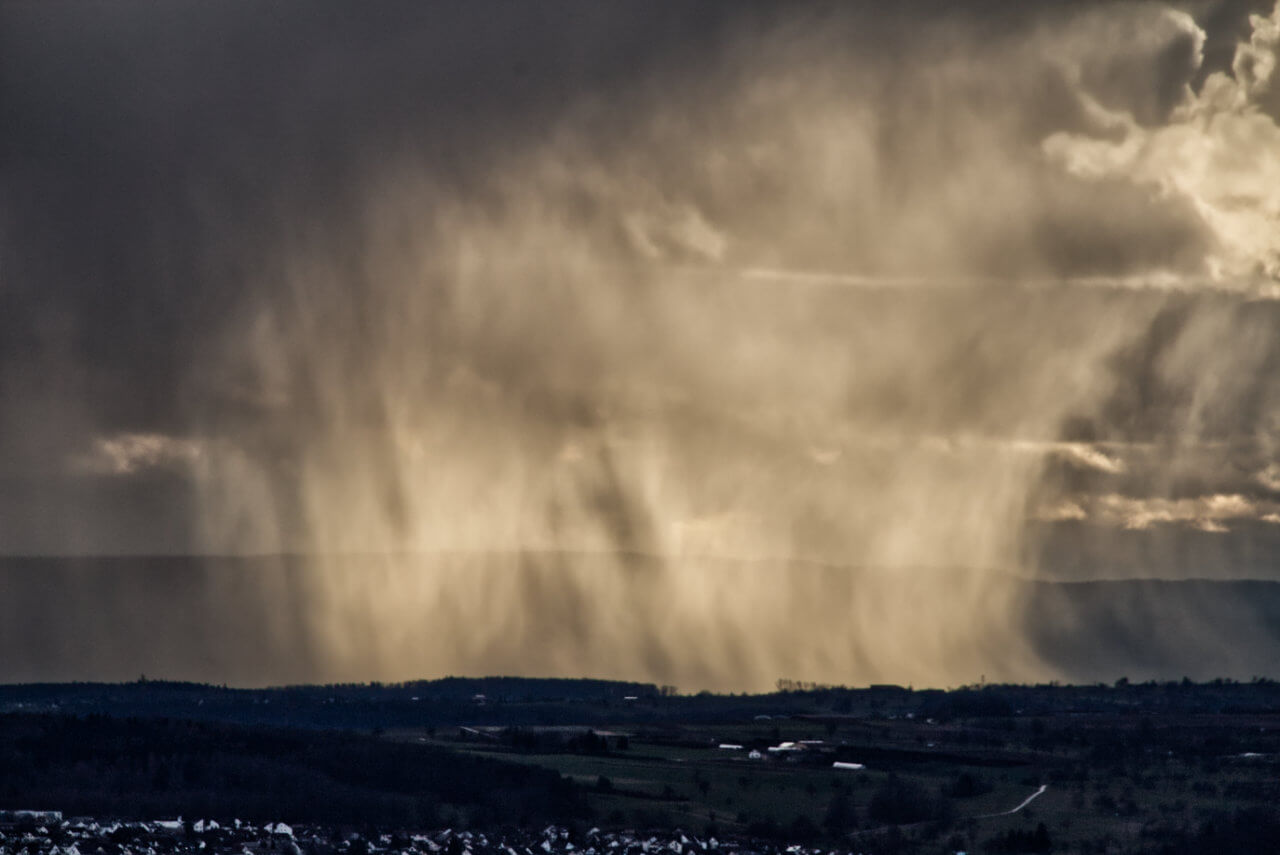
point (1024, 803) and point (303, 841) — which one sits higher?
point (1024, 803)

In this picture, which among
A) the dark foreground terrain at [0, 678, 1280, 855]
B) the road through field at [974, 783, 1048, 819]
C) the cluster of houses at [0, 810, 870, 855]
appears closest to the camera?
the cluster of houses at [0, 810, 870, 855]

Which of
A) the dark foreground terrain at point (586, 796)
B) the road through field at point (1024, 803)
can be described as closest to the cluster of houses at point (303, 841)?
the dark foreground terrain at point (586, 796)

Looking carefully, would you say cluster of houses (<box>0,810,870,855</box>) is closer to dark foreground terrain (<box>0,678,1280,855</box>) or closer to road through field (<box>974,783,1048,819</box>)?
dark foreground terrain (<box>0,678,1280,855</box>)

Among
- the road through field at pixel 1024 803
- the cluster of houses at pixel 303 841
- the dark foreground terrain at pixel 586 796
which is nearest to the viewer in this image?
the cluster of houses at pixel 303 841

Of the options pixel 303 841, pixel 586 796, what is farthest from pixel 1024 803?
pixel 303 841

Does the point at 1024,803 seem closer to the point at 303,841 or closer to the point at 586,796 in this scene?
the point at 586,796

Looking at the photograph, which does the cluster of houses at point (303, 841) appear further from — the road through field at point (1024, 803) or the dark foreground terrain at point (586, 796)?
the road through field at point (1024, 803)

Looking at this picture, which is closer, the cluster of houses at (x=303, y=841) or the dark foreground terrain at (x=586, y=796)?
the cluster of houses at (x=303, y=841)

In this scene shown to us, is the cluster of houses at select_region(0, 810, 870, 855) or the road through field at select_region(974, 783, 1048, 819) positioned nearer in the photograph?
the cluster of houses at select_region(0, 810, 870, 855)

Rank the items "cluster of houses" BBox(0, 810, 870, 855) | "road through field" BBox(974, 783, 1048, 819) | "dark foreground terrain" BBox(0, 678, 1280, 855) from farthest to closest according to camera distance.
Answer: "road through field" BBox(974, 783, 1048, 819), "dark foreground terrain" BBox(0, 678, 1280, 855), "cluster of houses" BBox(0, 810, 870, 855)

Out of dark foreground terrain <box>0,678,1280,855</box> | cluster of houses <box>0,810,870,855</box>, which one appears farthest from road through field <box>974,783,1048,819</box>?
cluster of houses <box>0,810,870,855</box>

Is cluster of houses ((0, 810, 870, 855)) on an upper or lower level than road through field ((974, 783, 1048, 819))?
lower

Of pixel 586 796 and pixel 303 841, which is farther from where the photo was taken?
pixel 586 796
